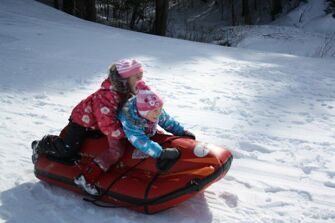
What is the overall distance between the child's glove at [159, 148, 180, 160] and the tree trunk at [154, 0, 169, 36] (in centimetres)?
1186

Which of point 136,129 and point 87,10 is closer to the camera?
point 136,129

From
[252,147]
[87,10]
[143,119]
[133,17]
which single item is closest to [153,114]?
[143,119]

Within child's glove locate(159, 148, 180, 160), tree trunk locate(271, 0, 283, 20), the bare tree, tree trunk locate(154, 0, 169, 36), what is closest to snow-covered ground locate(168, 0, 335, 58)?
tree trunk locate(271, 0, 283, 20)

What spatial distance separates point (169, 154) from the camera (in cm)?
286

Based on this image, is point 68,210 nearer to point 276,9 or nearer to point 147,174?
point 147,174

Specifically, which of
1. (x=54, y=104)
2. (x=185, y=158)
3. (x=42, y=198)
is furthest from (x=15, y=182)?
(x=54, y=104)

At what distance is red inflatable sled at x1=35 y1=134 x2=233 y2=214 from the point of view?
2.76m

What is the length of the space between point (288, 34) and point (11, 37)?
31.0 feet

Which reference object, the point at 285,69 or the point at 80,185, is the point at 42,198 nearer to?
the point at 80,185

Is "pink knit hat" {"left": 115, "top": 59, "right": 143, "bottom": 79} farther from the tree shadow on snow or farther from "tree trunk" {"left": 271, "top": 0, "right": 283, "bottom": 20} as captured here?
"tree trunk" {"left": 271, "top": 0, "right": 283, "bottom": 20}

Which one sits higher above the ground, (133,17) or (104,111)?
(104,111)

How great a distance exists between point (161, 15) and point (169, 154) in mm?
11995

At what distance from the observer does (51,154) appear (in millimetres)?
3201

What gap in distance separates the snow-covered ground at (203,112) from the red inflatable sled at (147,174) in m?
0.09
